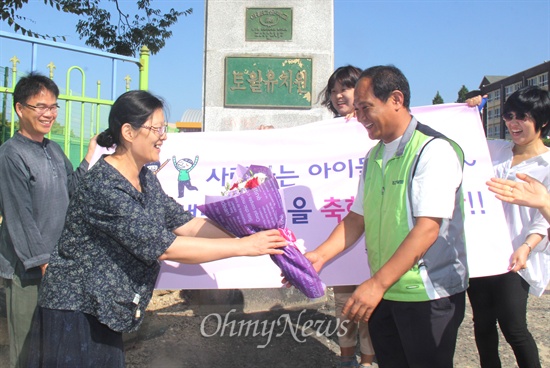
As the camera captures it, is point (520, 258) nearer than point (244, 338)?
Yes

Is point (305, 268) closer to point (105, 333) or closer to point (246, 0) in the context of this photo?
point (105, 333)

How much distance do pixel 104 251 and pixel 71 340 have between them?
14.4 inches

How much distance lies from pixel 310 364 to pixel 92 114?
8.93ft

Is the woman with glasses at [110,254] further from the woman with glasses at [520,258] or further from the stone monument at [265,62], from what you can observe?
the stone monument at [265,62]

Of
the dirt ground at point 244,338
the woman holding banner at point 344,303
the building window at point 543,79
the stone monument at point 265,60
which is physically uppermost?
the building window at point 543,79

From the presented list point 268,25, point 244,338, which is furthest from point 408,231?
point 268,25

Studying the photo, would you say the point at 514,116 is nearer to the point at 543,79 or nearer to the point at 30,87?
the point at 30,87

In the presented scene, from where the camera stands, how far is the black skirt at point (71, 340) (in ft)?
6.21

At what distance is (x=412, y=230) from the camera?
188 cm

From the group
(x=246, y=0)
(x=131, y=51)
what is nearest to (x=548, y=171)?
(x=246, y=0)

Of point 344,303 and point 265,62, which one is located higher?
point 265,62

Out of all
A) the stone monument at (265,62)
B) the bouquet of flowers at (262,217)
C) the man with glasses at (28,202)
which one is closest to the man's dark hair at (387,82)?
the bouquet of flowers at (262,217)

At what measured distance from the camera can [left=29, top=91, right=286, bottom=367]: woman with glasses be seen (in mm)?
1854

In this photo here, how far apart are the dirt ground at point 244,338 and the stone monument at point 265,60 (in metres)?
1.74
